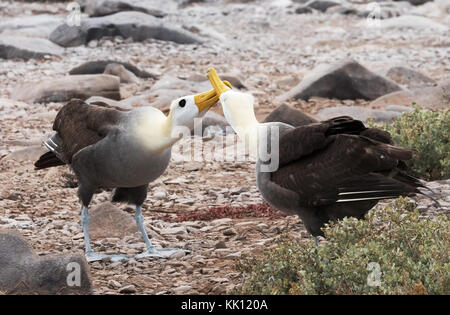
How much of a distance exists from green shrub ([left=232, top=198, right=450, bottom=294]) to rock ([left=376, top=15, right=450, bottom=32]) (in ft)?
68.8

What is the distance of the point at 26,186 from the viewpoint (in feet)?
30.3

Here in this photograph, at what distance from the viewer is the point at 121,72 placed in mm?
16453

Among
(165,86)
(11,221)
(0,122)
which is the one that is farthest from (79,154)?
(165,86)

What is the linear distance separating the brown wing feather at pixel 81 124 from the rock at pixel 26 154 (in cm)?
335

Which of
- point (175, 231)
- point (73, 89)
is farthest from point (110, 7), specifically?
point (175, 231)

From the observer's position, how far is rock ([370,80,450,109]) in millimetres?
13617

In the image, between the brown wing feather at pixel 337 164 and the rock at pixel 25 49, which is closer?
the brown wing feather at pixel 337 164

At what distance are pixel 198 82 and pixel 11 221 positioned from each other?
780 cm

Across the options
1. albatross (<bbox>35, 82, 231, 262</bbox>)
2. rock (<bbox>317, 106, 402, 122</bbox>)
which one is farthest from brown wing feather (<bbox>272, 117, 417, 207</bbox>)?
rock (<bbox>317, 106, 402, 122</bbox>)

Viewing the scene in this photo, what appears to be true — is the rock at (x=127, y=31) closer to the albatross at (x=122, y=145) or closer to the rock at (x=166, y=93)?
the rock at (x=166, y=93)

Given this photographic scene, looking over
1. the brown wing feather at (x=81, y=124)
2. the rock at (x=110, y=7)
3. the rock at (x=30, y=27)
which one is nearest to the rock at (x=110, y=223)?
the brown wing feather at (x=81, y=124)

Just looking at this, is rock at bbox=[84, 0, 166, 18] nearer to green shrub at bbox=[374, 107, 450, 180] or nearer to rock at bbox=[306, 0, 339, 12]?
rock at bbox=[306, 0, 339, 12]

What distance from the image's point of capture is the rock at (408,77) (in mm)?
16422
